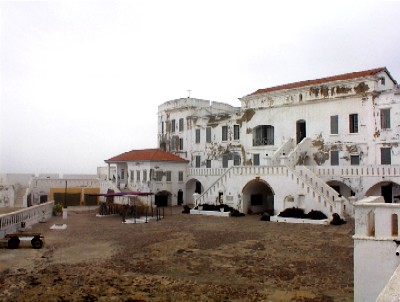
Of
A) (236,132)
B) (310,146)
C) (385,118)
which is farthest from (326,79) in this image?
(236,132)

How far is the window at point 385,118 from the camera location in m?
32.0

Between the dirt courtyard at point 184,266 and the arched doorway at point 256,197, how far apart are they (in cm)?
905

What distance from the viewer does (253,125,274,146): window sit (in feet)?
135

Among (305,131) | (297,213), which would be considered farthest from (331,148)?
(297,213)

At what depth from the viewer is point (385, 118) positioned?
106ft

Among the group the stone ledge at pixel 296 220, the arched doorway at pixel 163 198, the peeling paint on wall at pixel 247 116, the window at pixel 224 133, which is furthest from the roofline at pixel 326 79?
the arched doorway at pixel 163 198

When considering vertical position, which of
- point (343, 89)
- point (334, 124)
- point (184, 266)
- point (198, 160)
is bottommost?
point (184, 266)

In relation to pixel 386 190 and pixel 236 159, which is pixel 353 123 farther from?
pixel 236 159

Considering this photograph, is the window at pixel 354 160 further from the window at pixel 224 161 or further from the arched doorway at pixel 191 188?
the arched doorway at pixel 191 188

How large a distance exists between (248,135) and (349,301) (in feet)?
103

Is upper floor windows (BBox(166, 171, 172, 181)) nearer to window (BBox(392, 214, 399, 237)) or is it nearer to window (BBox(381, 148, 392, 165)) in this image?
window (BBox(381, 148, 392, 165))

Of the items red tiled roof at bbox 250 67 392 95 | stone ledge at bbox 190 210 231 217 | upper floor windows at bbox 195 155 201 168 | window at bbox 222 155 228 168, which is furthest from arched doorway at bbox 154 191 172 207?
red tiled roof at bbox 250 67 392 95

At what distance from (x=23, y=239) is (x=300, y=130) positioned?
1102 inches

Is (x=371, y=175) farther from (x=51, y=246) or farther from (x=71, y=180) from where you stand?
(x=71, y=180)
